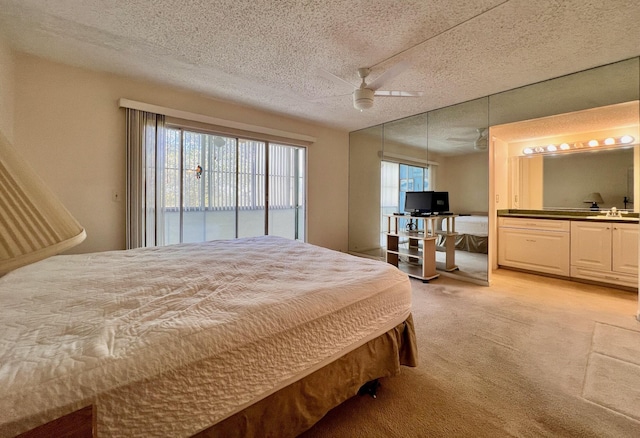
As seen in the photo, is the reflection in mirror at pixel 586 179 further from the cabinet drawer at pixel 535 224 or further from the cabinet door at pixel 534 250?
the cabinet door at pixel 534 250

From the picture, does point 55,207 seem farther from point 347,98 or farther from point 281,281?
point 347,98

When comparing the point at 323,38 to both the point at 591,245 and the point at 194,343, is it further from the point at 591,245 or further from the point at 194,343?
the point at 591,245

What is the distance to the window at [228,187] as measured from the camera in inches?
133

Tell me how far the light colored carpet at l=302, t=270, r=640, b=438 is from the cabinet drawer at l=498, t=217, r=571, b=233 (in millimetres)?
1192

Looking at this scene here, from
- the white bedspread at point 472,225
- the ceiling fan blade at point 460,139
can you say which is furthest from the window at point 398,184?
the white bedspread at point 472,225

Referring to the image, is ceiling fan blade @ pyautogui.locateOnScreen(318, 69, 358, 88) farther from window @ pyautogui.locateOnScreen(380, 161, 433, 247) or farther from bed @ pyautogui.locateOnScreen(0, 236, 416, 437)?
window @ pyautogui.locateOnScreen(380, 161, 433, 247)

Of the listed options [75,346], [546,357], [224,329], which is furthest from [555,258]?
[75,346]

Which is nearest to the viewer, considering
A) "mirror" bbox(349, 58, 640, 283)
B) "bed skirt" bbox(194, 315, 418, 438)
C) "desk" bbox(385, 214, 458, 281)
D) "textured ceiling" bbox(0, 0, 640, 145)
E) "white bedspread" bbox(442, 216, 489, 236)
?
"bed skirt" bbox(194, 315, 418, 438)

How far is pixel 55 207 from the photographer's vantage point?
456 mm

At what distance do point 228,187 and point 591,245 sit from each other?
16.4 feet

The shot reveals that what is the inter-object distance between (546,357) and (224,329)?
227 centimetres

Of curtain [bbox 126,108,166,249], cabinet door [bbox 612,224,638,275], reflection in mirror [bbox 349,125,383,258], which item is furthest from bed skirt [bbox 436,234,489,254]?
curtain [bbox 126,108,166,249]

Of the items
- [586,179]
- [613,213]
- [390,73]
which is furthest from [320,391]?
[586,179]

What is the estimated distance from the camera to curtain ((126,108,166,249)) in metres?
2.97
